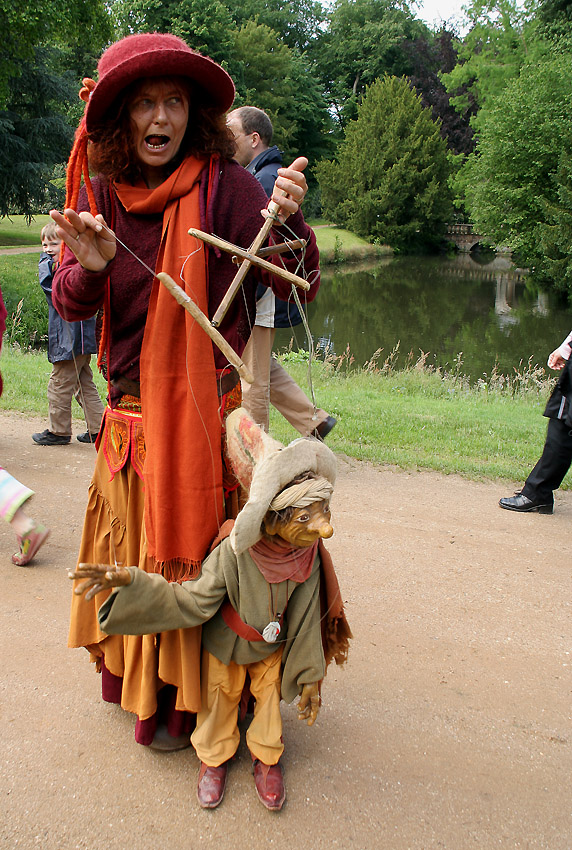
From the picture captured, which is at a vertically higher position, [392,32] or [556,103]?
[392,32]

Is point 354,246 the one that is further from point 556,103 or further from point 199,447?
point 199,447

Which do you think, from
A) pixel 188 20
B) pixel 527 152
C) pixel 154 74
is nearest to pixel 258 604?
pixel 154 74

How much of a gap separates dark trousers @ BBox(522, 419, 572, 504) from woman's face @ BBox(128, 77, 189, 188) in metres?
3.72

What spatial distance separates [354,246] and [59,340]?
3380 cm

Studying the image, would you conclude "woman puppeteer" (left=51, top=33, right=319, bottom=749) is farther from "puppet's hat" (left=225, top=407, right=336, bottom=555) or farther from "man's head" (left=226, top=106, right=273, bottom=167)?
"man's head" (left=226, top=106, right=273, bottom=167)

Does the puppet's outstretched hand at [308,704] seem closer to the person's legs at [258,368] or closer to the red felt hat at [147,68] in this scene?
the red felt hat at [147,68]

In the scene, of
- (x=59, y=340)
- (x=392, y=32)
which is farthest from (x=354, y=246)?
(x=59, y=340)

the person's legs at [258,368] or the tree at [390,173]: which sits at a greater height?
the tree at [390,173]

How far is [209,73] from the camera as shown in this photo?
2.12m

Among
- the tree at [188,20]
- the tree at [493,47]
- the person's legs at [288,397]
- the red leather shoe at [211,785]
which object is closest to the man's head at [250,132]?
the person's legs at [288,397]

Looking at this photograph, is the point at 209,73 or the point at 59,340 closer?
the point at 209,73

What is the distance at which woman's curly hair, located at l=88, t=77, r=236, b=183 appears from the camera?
2156mm

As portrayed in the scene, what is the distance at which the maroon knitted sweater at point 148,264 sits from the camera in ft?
7.20

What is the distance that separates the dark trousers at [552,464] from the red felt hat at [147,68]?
366cm
